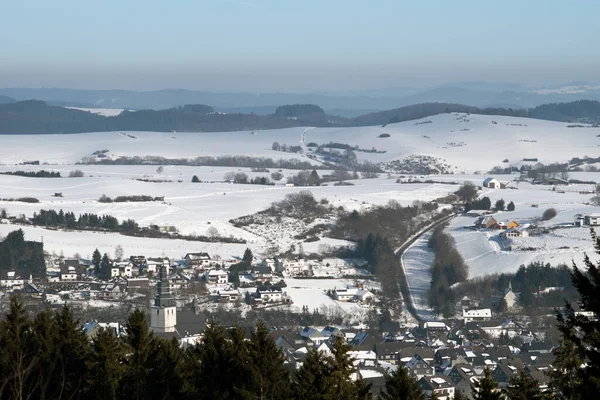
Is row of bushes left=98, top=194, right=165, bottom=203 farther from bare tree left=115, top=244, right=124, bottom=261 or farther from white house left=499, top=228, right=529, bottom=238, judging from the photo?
white house left=499, top=228, right=529, bottom=238

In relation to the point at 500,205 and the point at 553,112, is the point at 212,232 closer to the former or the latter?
the point at 500,205

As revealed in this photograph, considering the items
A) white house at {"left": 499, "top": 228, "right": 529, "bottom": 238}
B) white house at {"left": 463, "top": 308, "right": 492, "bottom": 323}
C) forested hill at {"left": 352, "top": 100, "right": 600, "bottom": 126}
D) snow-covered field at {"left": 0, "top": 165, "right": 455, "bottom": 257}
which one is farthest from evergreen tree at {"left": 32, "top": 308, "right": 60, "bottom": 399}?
forested hill at {"left": 352, "top": 100, "right": 600, "bottom": 126}

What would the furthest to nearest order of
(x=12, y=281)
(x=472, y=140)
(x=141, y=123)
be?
1. (x=141, y=123)
2. (x=472, y=140)
3. (x=12, y=281)

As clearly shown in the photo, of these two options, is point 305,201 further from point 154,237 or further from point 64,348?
point 64,348

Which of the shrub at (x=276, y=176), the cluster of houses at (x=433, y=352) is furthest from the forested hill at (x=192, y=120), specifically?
the cluster of houses at (x=433, y=352)

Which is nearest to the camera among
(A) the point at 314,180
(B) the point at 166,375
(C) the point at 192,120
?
(B) the point at 166,375

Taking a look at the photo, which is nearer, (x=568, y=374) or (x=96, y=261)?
(x=568, y=374)

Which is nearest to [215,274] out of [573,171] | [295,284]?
[295,284]

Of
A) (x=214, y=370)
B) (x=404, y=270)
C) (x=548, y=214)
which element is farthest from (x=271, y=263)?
(x=214, y=370)
